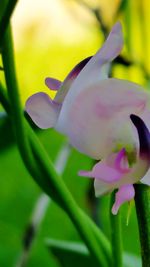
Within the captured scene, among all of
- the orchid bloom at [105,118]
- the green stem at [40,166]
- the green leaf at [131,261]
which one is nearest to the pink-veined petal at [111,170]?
the orchid bloom at [105,118]

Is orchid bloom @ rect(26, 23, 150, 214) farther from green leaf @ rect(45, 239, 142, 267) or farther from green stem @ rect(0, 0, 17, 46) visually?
green leaf @ rect(45, 239, 142, 267)

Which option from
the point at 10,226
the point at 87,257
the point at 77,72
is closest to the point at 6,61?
the point at 77,72

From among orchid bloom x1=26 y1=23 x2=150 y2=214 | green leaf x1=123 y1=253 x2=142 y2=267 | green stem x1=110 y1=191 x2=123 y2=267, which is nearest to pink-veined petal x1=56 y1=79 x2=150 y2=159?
orchid bloom x1=26 y1=23 x2=150 y2=214

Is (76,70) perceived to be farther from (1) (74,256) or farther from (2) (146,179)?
(1) (74,256)

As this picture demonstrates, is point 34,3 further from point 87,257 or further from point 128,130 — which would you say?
point 128,130

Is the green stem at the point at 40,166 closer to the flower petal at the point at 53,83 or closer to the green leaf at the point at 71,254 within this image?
the flower petal at the point at 53,83

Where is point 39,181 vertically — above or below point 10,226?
above
